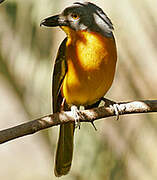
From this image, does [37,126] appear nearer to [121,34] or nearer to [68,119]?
[68,119]

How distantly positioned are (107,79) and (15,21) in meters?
1.86

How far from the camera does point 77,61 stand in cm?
446

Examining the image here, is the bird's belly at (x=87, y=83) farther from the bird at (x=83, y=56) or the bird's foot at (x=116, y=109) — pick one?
the bird's foot at (x=116, y=109)

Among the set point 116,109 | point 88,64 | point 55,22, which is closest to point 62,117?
point 116,109

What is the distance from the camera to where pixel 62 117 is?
154 inches

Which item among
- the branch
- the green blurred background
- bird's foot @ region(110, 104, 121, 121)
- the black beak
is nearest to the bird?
the black beak

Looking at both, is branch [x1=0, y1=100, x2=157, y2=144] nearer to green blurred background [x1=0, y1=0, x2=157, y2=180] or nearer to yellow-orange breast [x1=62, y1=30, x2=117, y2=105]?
yellow-orange breast [x1=62, y1=30, x2=117, y2=105]

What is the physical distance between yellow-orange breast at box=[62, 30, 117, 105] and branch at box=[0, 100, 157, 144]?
1.21 ft

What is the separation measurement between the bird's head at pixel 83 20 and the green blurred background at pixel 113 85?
3.69 ft

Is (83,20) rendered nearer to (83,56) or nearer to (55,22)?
(55,22)

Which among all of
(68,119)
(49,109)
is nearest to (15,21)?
(49,109)

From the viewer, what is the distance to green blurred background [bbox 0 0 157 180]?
5586 mm

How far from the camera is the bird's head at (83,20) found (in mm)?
4566

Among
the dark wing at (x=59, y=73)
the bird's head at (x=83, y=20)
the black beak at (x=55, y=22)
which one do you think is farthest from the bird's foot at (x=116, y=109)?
the black beak at (x=55, y=22)
